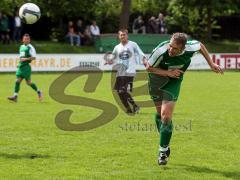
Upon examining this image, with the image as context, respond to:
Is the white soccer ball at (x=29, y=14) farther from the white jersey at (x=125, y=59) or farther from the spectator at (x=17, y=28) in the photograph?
the spectator at (x=17, y=28)

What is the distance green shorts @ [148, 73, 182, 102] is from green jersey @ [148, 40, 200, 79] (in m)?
0.21

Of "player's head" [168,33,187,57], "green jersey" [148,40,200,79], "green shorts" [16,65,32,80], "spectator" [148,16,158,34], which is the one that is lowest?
"spectator" [148,16,158,34]

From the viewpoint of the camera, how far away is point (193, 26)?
47906 millimetres

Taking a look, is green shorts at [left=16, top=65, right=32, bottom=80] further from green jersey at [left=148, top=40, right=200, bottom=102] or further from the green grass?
the green grass

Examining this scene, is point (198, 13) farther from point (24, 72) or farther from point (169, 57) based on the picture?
point (169, 57)

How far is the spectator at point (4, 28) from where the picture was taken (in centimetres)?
3328

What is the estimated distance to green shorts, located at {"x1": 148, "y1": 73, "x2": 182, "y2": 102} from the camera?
8.89m

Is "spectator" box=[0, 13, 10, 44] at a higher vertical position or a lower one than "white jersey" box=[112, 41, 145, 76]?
lower

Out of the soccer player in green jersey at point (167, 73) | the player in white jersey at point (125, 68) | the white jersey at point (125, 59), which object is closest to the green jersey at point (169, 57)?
the soccer player in green jersey at point (167, 73)

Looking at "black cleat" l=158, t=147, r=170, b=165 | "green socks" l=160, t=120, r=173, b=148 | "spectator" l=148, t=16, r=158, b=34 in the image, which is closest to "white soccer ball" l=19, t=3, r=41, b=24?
"green socks" l=160, t=120, r=173, b=148

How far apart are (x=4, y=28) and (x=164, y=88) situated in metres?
25.8

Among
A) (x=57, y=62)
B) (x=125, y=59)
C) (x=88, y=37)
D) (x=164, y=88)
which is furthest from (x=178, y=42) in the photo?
(x=88, y=37)

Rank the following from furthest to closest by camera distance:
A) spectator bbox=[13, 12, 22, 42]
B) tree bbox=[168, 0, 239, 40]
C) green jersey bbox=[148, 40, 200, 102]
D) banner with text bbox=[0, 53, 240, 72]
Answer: tree bbox=[168, 0, 239, 40] < spectator bbox=[13, 12, 22, 42] < banner with text bbox=[0, 53, 240, 72] < green jersey bbox=[148, 40, 200, 102]

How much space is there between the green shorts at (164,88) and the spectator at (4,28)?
25.2m
